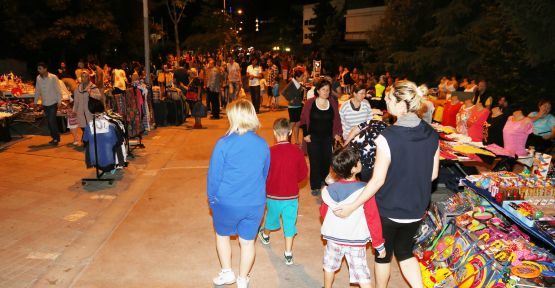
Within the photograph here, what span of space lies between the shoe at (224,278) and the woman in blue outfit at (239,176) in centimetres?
58

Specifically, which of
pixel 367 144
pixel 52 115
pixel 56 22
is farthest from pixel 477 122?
pixel 56 22

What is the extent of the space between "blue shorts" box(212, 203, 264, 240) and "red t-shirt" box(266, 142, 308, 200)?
737 mm

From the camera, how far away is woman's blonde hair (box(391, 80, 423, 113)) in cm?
362

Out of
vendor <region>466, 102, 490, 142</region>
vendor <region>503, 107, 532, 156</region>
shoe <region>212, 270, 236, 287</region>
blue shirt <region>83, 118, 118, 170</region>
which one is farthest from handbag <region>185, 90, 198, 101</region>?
shoe <region>212, 270, 236, 287</region>

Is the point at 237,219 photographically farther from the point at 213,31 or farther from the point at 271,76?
the point at 213,31

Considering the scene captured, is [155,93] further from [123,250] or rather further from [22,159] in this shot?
[123,250]

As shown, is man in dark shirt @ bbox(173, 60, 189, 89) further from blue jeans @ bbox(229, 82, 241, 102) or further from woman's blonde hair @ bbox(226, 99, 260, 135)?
woman's blonde hair @ bbox(226, 99, 260, 135)

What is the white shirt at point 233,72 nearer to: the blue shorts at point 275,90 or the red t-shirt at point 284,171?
the blue shorts at point 275,90

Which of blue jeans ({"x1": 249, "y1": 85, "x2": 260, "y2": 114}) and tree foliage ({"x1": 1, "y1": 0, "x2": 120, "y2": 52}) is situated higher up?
tree foliage ({"x1": 1, "y1": 0, "x2": 120, "y2": 52})

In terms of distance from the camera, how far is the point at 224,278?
4.73 meters

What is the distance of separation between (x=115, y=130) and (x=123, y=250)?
298 cm

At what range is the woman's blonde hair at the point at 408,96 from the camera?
3.62 meters

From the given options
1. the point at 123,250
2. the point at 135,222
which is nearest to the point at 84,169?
the point at 135,222

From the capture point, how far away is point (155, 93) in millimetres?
13555
